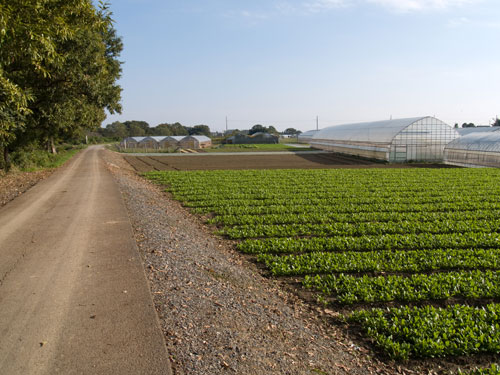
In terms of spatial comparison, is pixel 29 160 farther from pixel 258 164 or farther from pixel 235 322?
pixel 235 322

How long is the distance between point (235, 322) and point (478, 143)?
4049cm

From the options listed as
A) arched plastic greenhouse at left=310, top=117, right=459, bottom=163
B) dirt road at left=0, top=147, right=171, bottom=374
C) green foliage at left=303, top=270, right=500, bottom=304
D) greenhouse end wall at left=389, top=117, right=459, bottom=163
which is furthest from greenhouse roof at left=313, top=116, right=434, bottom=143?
dirt road at left=0, top=147, right=171, bottom=374

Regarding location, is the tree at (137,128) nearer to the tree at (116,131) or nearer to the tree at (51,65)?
the tree at (116,131)

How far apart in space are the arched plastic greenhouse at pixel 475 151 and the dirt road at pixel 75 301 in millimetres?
36208

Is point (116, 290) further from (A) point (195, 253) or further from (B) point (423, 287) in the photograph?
(B) point (423, 287)

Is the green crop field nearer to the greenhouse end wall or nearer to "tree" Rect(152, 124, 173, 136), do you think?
the greenhouse end wall

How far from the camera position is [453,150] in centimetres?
4194

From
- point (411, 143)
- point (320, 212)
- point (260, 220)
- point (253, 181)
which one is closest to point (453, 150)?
point (411, 143)

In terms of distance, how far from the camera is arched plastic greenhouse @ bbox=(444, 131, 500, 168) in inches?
1432

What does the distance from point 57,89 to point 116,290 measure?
17992 mm

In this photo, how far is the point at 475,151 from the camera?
38.4 meters

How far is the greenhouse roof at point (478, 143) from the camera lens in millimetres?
36625

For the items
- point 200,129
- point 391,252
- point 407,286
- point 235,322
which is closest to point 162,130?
point 200,129

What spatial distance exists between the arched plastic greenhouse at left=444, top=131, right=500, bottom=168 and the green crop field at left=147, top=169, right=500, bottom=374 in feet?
60.5
